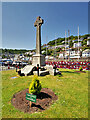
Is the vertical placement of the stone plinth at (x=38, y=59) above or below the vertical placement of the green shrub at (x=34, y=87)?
above

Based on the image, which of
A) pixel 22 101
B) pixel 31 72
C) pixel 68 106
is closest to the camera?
pixel 68 106

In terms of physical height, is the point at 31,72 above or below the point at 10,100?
above

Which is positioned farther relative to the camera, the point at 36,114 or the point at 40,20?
the point at 40,20

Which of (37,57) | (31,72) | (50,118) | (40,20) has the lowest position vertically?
(50,118)

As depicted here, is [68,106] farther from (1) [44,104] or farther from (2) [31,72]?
(2) [31,72]

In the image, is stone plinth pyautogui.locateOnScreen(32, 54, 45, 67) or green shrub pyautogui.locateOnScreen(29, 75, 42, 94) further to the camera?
stone plinth pyautogui.locateOnScreen(32, 54, 45, 67)

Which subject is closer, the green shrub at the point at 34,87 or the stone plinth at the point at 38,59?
the green shrub at the point at 34,87

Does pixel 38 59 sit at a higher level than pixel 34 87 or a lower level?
higher

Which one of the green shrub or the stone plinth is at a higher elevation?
the stone plinth

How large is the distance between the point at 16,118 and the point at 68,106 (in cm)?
234

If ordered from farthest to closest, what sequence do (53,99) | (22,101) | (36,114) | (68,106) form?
(53,99) < (22,101) < (68,106) < (36,114)

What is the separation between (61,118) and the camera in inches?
103

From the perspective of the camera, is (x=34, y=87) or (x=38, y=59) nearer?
(x=34, y=87)

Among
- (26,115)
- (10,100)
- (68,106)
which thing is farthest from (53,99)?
(10,100)
